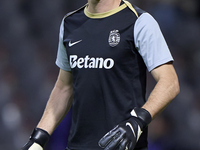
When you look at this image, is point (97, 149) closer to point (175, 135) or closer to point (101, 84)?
point (101, 84)

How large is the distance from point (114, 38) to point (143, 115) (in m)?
0.44

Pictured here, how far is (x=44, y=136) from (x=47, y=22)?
2.63 meters

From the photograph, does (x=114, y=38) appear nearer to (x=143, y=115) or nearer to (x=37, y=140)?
(x=143, y=115)

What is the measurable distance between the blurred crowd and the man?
191 centimetres

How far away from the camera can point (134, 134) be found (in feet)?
5.86

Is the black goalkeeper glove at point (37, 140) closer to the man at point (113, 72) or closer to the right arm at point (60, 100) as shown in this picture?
the man at point (113, 72)

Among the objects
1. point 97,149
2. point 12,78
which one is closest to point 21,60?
point 12,78

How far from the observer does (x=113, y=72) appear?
204 centimetres

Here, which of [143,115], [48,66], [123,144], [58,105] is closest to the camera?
[123,144]

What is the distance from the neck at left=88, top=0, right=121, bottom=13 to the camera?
2.20 meters

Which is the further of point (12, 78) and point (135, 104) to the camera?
point (12, 78)

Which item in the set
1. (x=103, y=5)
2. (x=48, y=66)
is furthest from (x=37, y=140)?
(x=48, y=66)

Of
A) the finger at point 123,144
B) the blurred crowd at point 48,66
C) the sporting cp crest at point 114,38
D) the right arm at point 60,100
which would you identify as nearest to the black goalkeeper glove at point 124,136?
the finger at point 123,144

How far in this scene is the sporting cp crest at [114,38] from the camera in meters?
2.06
